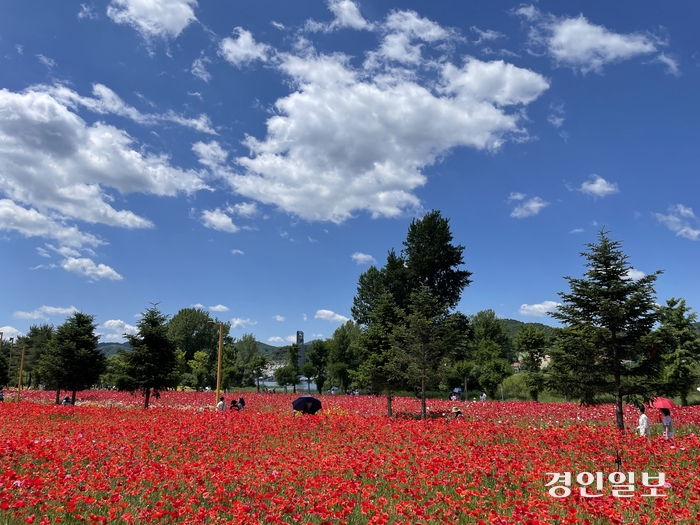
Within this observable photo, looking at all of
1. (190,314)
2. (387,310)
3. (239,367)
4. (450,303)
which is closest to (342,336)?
(450,303)

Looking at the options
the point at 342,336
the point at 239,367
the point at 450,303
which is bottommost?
the point at 239,367

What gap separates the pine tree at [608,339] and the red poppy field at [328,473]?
65.4 inches

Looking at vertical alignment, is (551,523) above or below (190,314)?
below

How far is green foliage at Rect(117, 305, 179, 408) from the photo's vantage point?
2559 centimetres

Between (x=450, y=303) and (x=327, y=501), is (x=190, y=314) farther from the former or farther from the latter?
(x=327, y=501)

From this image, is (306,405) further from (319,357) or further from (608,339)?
(319,357)

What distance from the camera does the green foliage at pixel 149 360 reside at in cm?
2559

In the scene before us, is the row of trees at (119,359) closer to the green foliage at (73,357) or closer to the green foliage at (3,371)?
the green foliage at (73,357)

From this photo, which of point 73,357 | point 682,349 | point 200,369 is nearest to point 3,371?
point 200,369

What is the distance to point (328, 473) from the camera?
29.6 feet

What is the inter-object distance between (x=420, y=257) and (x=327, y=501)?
152 ft

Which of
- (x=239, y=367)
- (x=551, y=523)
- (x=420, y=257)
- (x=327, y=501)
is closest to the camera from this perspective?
(x=551, y=523)

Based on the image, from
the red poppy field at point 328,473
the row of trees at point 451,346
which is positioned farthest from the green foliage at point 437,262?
the red poppy field at point 328,473

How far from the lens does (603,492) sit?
7746mm
